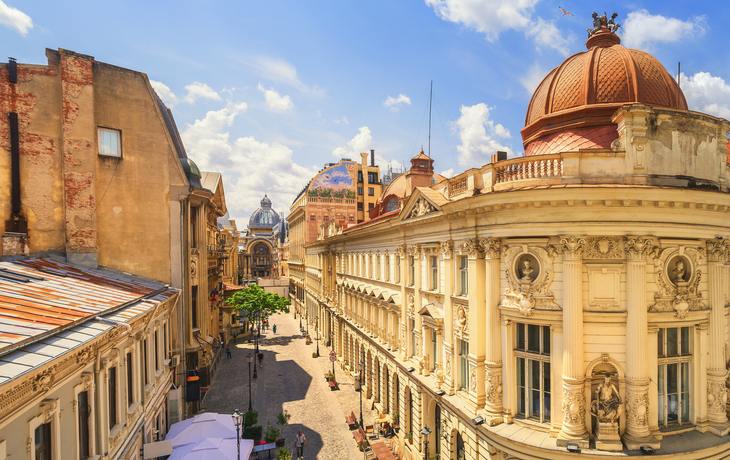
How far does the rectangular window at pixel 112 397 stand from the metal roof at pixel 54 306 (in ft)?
6.56

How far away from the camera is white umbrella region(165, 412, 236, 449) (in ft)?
54.5

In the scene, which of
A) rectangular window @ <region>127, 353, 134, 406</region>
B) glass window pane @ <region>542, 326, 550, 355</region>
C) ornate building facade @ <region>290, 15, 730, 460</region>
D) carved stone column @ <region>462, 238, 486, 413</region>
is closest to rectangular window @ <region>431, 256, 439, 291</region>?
ornate building facade @ <region>290, 15, 730, 460</region>

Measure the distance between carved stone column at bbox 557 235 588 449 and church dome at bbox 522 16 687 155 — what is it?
18.5 ft

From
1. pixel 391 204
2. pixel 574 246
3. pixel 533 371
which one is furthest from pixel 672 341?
pixel 391 204

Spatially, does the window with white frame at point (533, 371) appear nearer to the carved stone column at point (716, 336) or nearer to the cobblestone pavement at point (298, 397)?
the carved stone column at point (716, 336)

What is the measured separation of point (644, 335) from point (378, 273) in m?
17.7

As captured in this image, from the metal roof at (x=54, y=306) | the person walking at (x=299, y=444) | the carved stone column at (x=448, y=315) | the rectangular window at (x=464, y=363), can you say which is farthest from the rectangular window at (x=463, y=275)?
the person walking at (x=299, y=444)

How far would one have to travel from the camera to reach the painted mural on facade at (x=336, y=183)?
66000 millimetres

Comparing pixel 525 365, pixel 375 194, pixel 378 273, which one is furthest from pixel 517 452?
pixel 375 194

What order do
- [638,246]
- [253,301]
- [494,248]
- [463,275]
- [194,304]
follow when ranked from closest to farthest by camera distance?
[638,246]
[494,248]
[463,275]
[194,304]
[253,301]

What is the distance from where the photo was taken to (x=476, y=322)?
15.0 m

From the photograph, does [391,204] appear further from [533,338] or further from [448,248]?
[533,338]

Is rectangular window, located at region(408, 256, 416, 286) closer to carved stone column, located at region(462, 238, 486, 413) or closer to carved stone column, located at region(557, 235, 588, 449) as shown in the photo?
carved stone column, located at region(462, 238, 486, 413)

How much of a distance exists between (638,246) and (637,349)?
11.2 feet
